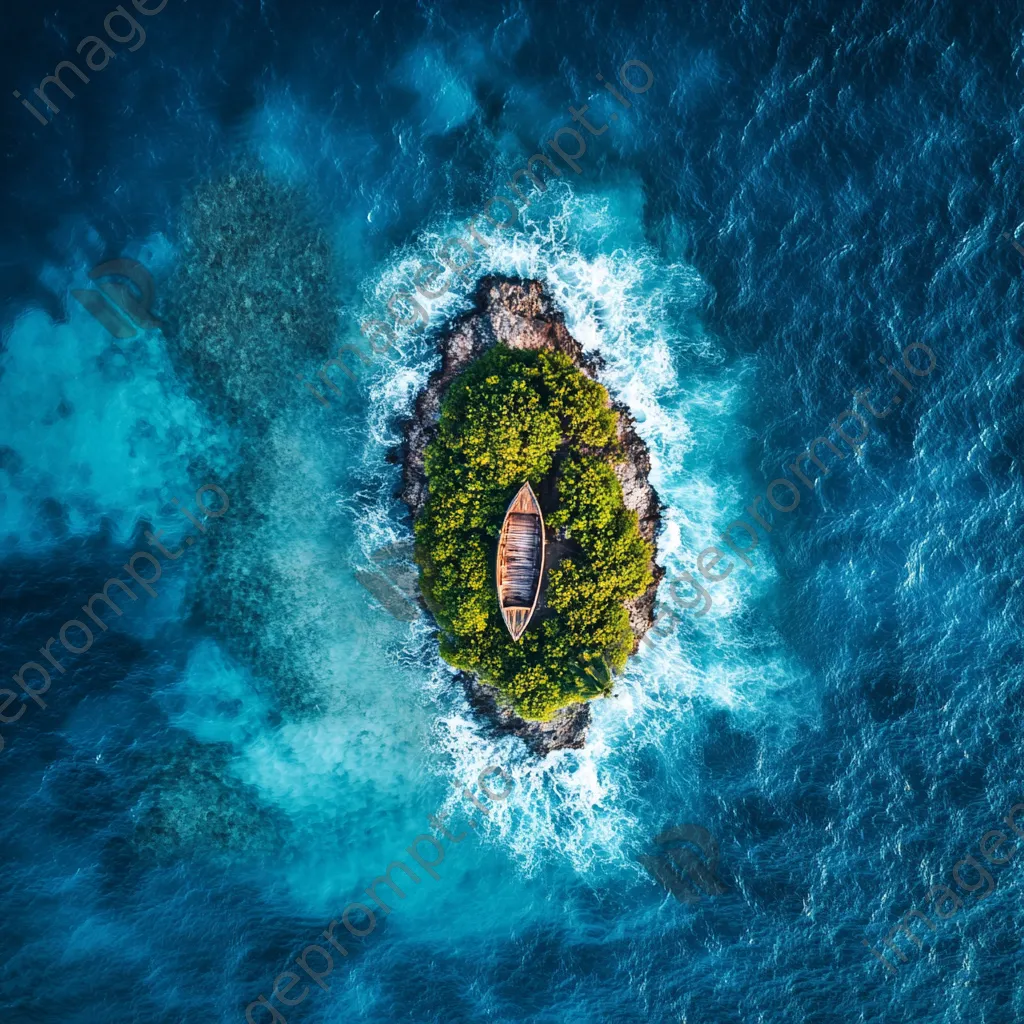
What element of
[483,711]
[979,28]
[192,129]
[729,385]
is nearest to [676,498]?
[729,385]

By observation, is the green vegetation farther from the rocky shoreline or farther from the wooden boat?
the rocky shoreline

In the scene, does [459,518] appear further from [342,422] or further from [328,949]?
[328,949]

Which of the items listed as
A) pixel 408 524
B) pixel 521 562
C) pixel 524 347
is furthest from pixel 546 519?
pixel 524 347

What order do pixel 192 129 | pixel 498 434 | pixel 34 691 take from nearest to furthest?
pixel 498 434
pixel 192 129
pixel 34 691

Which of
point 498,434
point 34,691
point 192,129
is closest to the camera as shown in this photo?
point 498,434

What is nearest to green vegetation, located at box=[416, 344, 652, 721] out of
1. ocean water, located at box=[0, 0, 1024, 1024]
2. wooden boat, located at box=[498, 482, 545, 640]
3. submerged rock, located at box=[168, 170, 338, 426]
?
wooden boat, located at box=[498, 482, 545, 640]

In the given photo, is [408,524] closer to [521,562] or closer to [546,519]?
[521,562]
